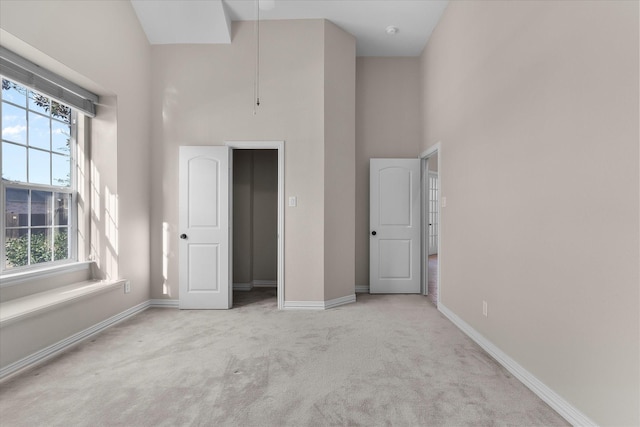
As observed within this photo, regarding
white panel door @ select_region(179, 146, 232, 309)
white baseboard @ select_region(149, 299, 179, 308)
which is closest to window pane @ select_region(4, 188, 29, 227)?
white panel door @ select_region(179, 146, 232, 309)

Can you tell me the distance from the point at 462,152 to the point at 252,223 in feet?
11.2

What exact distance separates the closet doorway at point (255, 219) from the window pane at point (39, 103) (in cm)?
237

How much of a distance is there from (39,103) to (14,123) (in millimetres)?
351

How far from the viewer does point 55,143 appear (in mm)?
3029

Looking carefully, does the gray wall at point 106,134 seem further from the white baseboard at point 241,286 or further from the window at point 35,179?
the white baseboard at point 241,286

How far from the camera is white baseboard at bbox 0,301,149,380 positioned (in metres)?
2.24

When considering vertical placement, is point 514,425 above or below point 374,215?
below

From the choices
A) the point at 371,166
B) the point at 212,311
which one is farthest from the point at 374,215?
the point at 212,311

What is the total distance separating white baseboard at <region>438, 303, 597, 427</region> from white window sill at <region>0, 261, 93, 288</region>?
395 cm

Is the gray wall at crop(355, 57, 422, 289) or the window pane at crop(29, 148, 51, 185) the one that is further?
the gray wall at crop(355, 57, 422, 289)

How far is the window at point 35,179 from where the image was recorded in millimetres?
2557

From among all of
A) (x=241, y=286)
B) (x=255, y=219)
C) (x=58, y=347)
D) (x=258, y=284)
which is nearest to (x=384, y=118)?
(x=255, y=219)

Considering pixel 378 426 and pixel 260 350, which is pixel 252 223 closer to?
pixel 260 350

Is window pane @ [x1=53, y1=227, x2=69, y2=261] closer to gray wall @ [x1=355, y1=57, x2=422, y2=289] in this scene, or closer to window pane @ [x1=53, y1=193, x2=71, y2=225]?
window pane @ [x1=53, y1=193, x2=71, y2=225]
